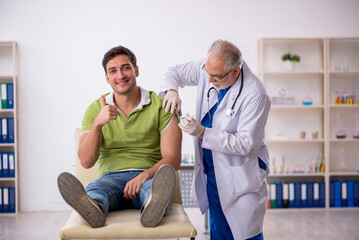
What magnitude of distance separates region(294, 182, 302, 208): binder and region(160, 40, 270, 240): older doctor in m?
2.35

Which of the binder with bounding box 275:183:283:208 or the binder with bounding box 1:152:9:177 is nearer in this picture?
the binder with bounding box 1:152:9:177

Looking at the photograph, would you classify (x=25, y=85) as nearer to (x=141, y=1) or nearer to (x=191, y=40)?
(x=141, y=1)

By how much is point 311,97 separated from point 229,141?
3004 millimetres

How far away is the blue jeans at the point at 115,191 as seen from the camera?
1.63 m

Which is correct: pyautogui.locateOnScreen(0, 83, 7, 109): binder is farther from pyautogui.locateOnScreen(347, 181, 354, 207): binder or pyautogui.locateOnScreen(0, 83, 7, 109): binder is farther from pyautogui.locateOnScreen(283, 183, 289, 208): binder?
pyautogui.locateOnScreen(347, 181, 354, 207): binder

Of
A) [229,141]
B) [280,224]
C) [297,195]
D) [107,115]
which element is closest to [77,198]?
[107,115]

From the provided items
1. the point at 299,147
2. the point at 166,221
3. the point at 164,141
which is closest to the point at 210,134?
the point at 164,141

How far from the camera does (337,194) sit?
4.30 metres

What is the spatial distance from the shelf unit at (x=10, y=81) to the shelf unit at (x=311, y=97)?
2629 millimetres

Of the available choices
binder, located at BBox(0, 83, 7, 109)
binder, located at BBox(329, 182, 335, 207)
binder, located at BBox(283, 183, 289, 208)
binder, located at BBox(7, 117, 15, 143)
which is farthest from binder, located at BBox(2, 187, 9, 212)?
binder, located at BBox(329, 182, 335, 207)

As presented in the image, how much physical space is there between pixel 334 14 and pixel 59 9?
300 cm

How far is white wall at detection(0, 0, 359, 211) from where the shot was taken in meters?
4.29

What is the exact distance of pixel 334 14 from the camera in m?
4.52

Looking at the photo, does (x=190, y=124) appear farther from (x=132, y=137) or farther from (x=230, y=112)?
(x=132, y=137)
